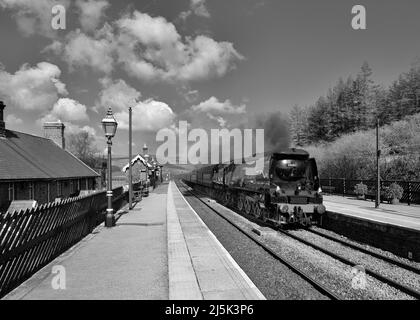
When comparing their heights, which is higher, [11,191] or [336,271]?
[11,191]

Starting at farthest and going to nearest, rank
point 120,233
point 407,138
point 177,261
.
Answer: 1. point 407,138
2. point 120,233
3. point 177,261

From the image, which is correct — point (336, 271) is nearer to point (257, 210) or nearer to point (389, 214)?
point (257, 210)

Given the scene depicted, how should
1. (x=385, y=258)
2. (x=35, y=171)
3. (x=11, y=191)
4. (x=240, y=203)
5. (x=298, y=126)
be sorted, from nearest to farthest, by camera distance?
(x=385, y=258) → (x=11, y=191) → (x=240, y=203) → (x=35, y=171) → (x=298, y=126)

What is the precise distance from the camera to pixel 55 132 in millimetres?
29797

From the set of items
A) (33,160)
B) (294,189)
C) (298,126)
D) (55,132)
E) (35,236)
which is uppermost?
(298,126)

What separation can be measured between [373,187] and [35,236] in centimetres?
2387

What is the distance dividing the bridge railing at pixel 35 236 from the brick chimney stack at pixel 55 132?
76.4ft

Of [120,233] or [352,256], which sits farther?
[120,233]

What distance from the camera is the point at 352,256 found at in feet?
27.1

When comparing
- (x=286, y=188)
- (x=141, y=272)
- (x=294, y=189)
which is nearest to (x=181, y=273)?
(x=141, y=272)

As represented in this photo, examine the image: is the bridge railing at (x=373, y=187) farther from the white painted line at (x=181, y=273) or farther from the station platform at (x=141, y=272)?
the white painted line at (x=181, y=273)

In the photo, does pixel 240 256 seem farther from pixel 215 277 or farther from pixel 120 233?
pixel 120 233
